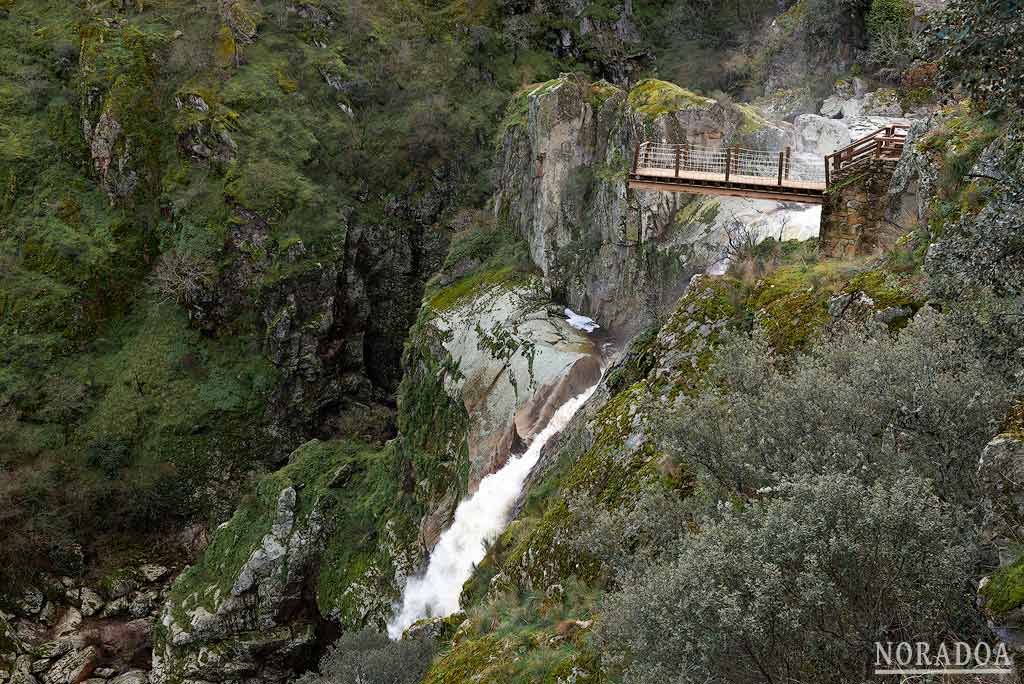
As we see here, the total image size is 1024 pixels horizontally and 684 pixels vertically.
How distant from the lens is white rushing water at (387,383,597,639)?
18.8 meters

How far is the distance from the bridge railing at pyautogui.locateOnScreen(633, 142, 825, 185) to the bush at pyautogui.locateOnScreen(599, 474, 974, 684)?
42.7ft

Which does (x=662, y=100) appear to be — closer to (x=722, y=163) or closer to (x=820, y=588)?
(x=722, y=163)

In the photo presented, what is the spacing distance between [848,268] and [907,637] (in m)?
8.00

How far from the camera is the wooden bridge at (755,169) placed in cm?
1484

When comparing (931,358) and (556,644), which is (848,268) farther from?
(556,644)

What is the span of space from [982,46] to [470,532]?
51.2 ft

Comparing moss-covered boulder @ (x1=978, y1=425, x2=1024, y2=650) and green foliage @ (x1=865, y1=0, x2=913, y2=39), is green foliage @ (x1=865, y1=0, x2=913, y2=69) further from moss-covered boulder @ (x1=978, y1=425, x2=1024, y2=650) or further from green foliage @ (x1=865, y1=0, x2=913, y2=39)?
moss-covered boulder @ (x1=978, y1=425, x2=1024, y2=650)

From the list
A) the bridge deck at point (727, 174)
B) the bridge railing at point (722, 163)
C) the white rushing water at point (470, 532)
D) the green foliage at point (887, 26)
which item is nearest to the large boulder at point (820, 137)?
the bridge railing at point (722, 163)

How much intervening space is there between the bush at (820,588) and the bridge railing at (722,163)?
13.0 meters

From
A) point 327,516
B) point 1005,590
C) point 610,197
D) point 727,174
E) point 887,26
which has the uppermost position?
point 887,26

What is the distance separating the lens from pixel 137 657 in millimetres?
28734

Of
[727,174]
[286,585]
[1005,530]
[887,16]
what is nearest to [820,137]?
[727,174]

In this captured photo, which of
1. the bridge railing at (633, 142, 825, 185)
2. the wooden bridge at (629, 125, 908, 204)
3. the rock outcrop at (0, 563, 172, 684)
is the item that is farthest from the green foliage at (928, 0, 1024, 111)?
the rock outcrop at (0, 563, 172, 684)

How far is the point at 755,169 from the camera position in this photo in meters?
20.2
